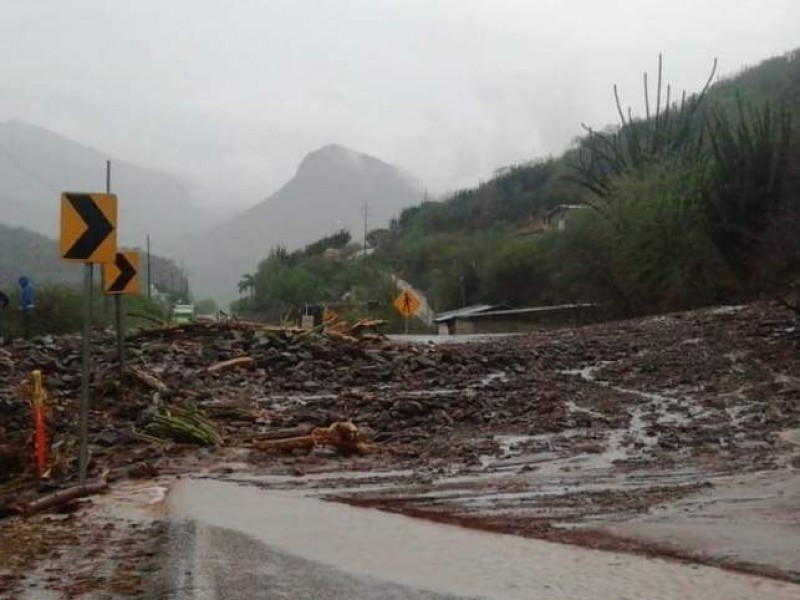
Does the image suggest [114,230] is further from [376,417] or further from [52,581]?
[376,417]

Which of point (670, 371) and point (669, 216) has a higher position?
point (669, 216)

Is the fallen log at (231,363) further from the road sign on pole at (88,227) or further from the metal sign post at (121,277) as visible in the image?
the road sign on pole at (88,227)

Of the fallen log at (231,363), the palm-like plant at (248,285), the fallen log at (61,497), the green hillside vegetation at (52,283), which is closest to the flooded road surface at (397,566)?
the fallen log at (61,497)

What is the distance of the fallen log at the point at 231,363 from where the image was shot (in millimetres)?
19078

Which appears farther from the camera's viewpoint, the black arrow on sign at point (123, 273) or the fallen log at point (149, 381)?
the fallen log at point (149, 381)

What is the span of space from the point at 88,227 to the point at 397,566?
14.9 feet

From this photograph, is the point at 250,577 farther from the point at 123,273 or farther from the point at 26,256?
the point at 26,256

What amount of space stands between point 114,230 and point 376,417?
5.77 metres

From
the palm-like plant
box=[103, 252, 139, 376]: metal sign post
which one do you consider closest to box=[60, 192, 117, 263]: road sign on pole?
box=[103, 252, 139, 376]: metal sign post

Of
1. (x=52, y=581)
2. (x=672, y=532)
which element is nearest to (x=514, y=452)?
(x=672, y=532)

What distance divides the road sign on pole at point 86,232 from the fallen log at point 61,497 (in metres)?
0.11

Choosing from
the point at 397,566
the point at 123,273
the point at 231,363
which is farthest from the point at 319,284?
the point at 397,566

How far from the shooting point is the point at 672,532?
24.9ft

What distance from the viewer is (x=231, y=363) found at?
1962cm
